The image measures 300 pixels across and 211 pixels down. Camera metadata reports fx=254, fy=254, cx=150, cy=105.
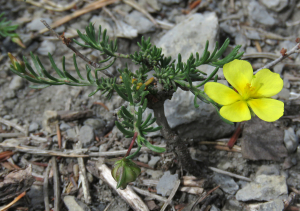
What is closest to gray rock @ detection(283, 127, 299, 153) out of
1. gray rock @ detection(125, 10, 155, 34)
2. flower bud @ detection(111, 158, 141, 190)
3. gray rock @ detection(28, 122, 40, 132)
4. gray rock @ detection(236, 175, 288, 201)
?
gray rock @ detection(236, 175, 288, 201)

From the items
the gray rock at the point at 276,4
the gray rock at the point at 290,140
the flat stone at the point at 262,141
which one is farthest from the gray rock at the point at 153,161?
the gray rock at the point at 276,4

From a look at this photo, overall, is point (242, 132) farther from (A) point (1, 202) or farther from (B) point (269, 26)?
(A) point (1, 202)

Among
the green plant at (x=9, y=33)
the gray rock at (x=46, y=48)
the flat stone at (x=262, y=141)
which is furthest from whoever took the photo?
the gray rock at (x=46, y=48)

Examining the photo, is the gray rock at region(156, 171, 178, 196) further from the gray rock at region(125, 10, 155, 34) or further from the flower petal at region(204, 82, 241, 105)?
the gray rock at region(125, 10, 155, 34)

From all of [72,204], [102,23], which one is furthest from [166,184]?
[102,23]

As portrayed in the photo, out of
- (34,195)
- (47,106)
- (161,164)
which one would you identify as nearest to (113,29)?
(47,106)

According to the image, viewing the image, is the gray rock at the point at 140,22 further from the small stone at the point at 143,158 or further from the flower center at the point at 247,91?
the flower center at the point at 247,91
